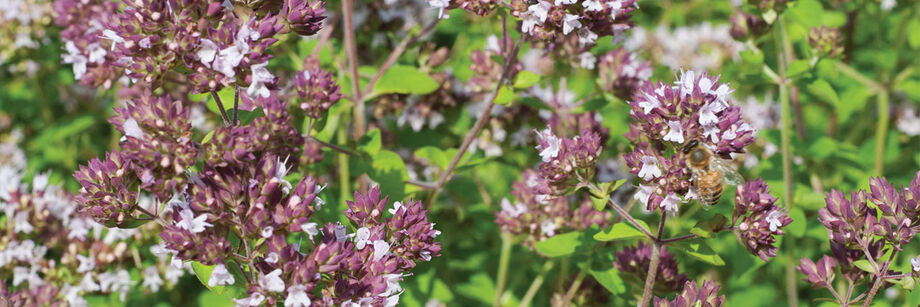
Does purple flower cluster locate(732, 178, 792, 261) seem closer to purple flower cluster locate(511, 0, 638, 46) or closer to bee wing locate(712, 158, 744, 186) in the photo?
bee wing locate(712, 158, 744, 186)

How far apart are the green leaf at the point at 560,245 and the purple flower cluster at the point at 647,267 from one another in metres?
0.19

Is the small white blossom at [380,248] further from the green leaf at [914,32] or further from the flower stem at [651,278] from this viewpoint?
the green leaf at [914,32]

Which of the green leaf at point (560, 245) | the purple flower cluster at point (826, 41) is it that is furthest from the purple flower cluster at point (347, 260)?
the purple flower cluster at point (826, 41)

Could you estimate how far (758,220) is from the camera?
285 centimetres

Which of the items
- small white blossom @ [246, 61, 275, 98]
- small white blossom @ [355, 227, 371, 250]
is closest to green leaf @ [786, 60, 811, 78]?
small white blossom @ [355, 227, 371, 250]

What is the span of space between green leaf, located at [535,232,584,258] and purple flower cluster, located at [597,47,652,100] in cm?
86

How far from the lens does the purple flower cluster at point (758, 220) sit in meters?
2.82

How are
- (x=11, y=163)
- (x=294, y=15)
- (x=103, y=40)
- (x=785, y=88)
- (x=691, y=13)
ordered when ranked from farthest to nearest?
1. (x=691, y=13)
2. (x=11, y=163)
3. (x=785, y=88)
4. (x=103, y=40)
5. (x=294, y=15)

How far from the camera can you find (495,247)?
488 cm

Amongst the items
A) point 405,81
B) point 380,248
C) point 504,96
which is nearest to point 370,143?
point 405,81

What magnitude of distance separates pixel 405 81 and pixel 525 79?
2.05 ft

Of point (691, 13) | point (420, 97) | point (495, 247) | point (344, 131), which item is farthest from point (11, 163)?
point (691, 13)

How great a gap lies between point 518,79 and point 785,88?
5.26ft

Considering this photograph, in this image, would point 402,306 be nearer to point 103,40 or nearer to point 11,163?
point 103,40
